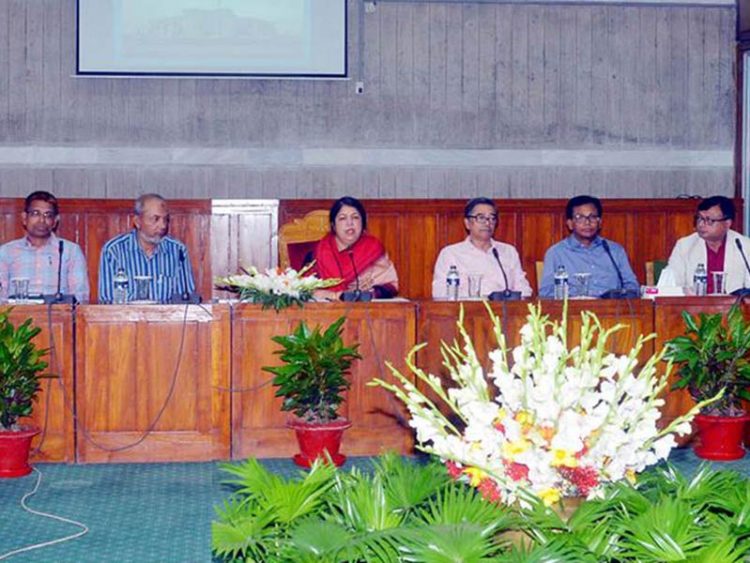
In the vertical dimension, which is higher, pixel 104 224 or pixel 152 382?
pixel 104 224

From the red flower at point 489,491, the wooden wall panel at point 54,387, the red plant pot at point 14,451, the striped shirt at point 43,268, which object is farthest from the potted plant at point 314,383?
A: the red flower at point 489,491

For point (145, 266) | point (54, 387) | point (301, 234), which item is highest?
point (301, 234)

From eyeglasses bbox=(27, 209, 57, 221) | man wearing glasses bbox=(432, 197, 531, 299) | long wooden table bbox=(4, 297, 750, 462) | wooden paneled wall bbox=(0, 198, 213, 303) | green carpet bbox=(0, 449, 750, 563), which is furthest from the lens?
wooden paneled wall bbox=(0, 198, 213, 303)

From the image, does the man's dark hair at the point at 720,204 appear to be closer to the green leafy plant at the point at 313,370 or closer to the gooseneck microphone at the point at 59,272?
the green leafy plant at the point at 313,370

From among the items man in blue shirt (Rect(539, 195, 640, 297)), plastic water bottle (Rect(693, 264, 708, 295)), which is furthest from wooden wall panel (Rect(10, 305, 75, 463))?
plastic water bottle (Rect(693, 264, 708, 295))

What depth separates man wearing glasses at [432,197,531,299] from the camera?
21.1ft

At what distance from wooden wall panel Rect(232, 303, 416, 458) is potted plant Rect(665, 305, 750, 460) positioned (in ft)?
4.25

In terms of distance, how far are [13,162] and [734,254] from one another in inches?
189

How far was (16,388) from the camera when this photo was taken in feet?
17.0

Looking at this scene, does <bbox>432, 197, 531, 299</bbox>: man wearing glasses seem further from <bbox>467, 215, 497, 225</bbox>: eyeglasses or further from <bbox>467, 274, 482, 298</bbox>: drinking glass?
<bbox>467, 274, 482, 298</bbox>: drinking glass

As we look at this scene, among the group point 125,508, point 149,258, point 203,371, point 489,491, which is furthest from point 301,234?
point 489,491

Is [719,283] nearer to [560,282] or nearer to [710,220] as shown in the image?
[710,220]

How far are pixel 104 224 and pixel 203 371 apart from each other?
2.73 metres

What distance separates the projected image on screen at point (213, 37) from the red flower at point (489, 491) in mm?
6364
